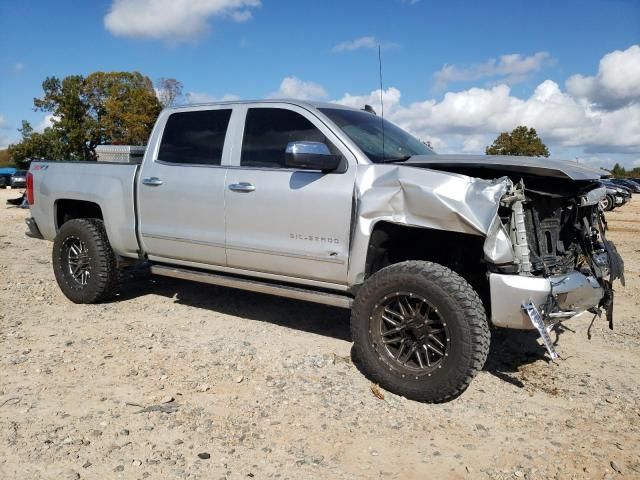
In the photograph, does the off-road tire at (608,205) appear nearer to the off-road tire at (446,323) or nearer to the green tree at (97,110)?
the off-road tire at (446,323)

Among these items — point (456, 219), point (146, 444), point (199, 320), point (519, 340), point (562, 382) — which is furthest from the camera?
point (199, 320)

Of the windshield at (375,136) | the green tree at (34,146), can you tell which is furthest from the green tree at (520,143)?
the windshield at (375,136)

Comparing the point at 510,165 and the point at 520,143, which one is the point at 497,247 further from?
the point at 520,143

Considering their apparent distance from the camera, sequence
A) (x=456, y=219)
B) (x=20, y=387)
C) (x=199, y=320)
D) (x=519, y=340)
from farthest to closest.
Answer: (x=199, y=320) → (x=519, y=340) → (x=20, y=387) → (x=456, y=219)

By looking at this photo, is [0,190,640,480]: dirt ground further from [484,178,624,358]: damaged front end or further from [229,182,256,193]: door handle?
[229,182,256,193]: door handle

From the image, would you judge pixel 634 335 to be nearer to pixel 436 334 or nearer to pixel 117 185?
pixel 436 334

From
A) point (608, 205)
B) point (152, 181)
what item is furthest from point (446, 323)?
point (608, 205)

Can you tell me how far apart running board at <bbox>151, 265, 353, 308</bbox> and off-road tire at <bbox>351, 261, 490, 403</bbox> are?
0.30m

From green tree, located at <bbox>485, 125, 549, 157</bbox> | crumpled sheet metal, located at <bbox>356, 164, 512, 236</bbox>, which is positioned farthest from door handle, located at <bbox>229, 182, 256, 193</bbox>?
green tree, located at <bbox>485, 125, 549, 157</bbox>

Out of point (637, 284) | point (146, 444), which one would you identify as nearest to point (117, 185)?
point (146, 444)

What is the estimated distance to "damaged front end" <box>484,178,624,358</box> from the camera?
138 inches

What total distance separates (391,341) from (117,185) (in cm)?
316

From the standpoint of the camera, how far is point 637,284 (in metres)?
7.08

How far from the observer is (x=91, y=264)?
18.4 feet
